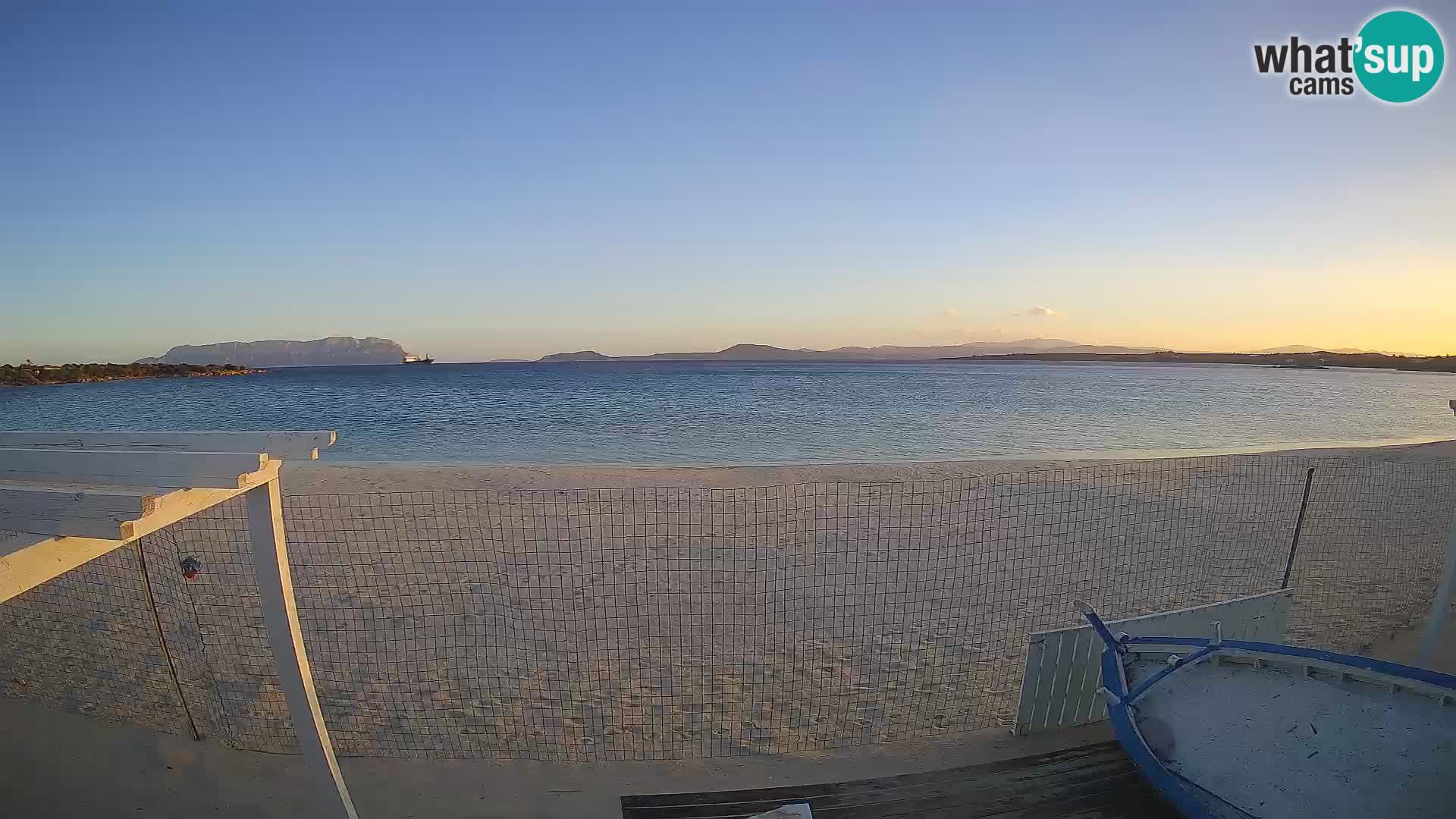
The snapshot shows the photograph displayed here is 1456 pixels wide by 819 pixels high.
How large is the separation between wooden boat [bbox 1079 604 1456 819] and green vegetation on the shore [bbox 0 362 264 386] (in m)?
89.0

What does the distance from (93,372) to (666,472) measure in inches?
3481

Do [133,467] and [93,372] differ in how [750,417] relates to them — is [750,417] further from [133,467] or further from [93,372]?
[93,372]

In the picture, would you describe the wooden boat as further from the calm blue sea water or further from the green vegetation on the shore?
the green vegetation on the shore

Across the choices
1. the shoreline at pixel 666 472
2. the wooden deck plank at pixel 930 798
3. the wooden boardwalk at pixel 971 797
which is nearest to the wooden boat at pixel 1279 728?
the wooden boardwalk at pixel 971 797

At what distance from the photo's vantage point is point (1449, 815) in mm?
3287

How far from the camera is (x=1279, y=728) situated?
158 inches

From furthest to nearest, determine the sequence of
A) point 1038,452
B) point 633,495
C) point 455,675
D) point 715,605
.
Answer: point 1038,452, point 633,495, point 715,605, point 455,675

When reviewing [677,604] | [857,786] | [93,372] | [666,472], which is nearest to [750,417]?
[666,472]

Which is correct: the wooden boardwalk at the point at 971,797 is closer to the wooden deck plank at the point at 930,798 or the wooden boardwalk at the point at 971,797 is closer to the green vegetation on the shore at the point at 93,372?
the wooden deck plank at the point at 930,798

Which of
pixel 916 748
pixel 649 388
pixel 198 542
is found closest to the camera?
pixel 916 748

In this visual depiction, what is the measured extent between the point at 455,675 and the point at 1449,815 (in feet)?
20.9

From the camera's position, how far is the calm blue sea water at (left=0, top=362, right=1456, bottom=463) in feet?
77.5

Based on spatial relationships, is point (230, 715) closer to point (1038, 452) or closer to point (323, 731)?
point (323, 731)

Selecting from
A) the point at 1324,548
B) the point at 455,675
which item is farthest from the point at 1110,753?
the point at 1324,548
